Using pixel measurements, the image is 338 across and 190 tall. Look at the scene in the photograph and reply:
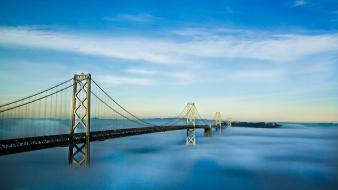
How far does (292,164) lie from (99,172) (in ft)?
105

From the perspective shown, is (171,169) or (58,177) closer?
(58,177)

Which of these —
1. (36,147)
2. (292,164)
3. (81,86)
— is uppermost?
(81,86)

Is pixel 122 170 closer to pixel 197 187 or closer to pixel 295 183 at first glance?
pixel 197 187

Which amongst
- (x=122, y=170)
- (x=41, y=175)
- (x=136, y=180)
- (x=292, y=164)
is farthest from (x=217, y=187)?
(x=292, y=164)

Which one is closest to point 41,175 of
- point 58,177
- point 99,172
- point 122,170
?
point 58,177

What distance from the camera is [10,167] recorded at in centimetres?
4319

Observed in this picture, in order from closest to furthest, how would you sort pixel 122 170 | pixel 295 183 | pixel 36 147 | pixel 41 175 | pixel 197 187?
pixel 36 147 < pixel 197 187 < pixel 295 183 < pixel 41 175 < pixel 122 170

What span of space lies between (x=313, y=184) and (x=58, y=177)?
A: 93.2 ft

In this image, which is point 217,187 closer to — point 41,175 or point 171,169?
point 171,169

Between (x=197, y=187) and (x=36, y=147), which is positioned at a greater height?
(x=36, y=147)

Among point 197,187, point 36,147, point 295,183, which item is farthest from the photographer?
point 295,183

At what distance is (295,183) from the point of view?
113ft

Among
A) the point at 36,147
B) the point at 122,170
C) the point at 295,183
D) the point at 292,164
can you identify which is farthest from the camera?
the point at 292,164

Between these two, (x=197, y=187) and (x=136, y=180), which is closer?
(x=197, y=187)
